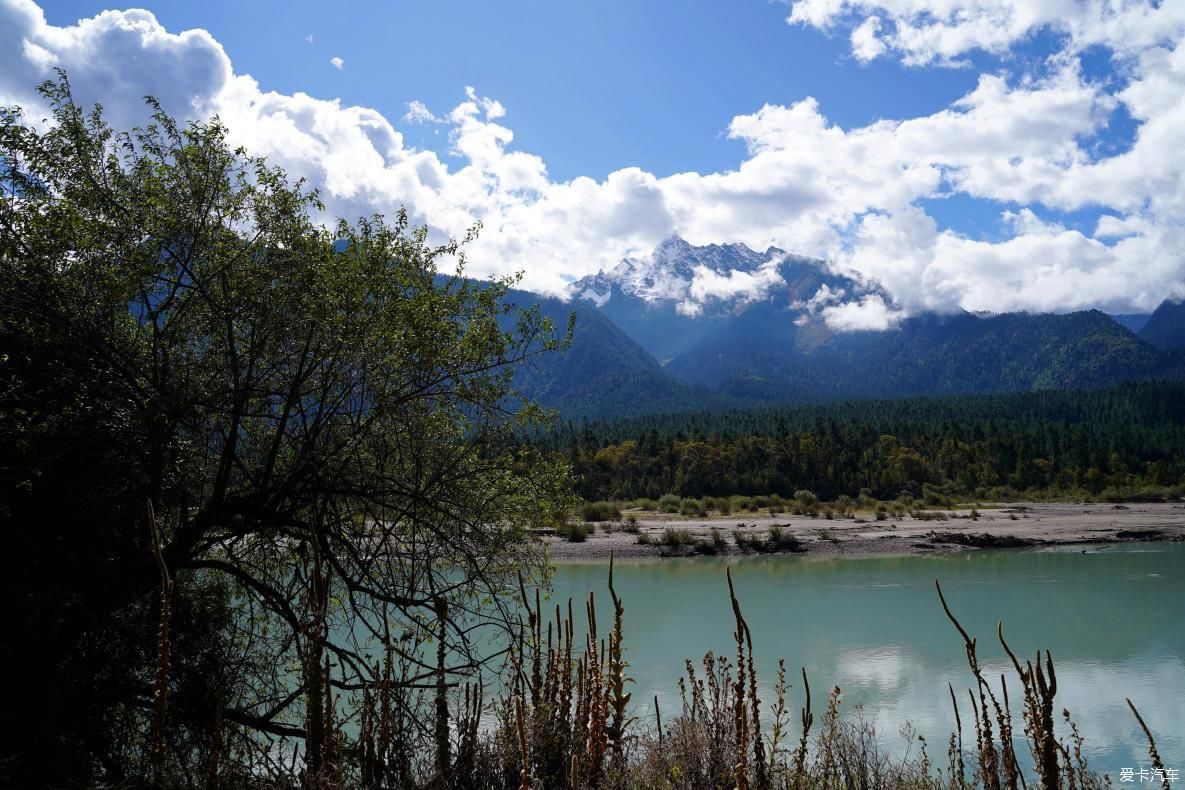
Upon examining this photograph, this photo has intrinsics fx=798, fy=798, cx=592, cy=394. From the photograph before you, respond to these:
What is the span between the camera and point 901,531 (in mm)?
49469

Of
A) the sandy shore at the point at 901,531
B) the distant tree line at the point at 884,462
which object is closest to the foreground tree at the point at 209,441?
the sandy shore at the point at 901,531

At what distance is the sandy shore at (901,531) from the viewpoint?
42781 millimetres

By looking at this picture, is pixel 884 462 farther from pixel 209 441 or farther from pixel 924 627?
pixel 209 441

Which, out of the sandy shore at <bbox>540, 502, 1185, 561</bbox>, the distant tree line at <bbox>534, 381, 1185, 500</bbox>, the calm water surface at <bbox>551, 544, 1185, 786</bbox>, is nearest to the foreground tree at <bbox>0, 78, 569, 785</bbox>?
the calm water surface at <bbox>551, 544, 1185, 786</bbox>

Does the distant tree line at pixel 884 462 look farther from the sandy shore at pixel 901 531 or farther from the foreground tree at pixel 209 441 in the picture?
the foreground tree at pixel 209 441

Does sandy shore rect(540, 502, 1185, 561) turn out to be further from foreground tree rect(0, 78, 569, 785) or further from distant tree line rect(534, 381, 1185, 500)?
foreground tree rect(0, 78, 569, 785)

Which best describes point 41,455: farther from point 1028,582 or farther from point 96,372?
point 1028,582

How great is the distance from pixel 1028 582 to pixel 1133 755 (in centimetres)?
2151

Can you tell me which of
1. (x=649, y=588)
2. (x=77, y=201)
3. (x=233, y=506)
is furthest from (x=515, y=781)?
(x=649, y=588)

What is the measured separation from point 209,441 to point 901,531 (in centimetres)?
4814

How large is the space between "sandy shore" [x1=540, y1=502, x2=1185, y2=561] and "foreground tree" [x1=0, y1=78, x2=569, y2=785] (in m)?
27.6

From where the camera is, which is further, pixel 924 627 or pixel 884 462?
pixel 884 462

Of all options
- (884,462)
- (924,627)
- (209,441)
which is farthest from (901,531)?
(209,441)

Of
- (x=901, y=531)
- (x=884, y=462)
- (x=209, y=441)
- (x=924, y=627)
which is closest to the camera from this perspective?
(x=209, y=441)
